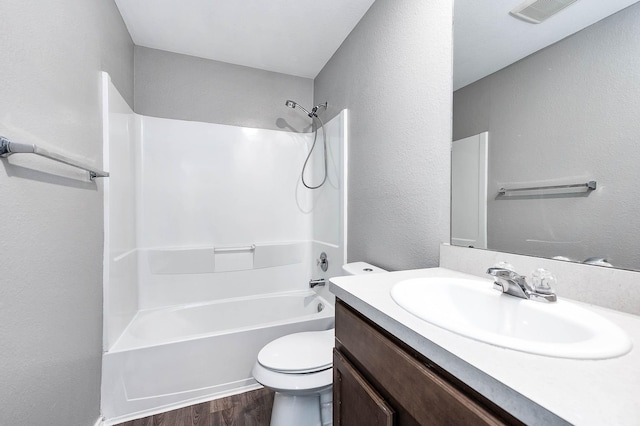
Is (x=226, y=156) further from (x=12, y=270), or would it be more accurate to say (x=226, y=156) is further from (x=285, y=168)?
(x=12, y=270)

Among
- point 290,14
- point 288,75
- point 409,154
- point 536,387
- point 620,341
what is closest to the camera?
point 536,387

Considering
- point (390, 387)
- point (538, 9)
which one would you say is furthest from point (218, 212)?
point (538, 9)

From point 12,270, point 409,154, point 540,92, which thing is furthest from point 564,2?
point 12,270

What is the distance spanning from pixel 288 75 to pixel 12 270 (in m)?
2.26

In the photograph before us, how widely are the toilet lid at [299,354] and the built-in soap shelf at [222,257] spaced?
39.3 inches

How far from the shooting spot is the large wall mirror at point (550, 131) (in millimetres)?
625

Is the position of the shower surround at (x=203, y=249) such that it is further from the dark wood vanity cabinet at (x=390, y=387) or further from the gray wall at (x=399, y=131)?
the dark wood vanity cabinet at (x=390, y=387)

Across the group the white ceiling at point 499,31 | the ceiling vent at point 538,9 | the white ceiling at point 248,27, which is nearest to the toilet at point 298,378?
the white ceiling at point 499,31

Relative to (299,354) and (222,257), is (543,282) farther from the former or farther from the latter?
(222,257)

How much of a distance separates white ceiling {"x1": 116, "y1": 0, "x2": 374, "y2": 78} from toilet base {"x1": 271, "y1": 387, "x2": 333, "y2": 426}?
6.95ft

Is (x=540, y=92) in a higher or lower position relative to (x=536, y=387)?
higher

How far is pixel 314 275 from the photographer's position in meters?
2.42

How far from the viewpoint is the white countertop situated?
0.30 meters

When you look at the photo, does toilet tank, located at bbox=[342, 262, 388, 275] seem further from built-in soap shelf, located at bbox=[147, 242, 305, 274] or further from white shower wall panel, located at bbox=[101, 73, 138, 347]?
white shower wall panel, located at bbox=[101, 73, 138, 347]
